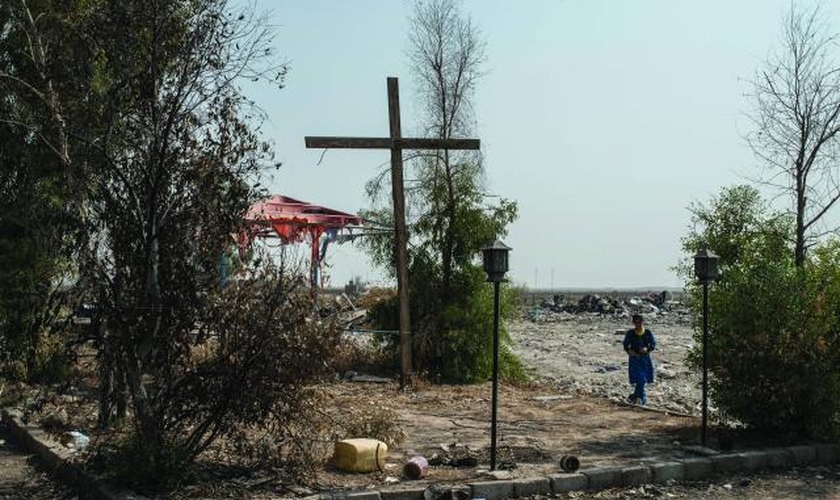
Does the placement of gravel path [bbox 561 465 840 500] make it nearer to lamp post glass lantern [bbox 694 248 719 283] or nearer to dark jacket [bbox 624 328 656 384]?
lamp post glass lantern [bbox 694 248 719 283]

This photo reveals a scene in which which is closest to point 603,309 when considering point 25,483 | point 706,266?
point 706,266

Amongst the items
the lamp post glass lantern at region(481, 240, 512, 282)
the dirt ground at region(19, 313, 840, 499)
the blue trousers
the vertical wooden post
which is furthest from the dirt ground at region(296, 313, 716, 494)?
the lamp post glass lantern at region(481, 240, 512, 282)

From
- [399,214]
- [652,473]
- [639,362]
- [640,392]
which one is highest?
[399,214]

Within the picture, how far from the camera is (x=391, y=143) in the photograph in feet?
55.2

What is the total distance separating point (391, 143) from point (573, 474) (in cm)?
888

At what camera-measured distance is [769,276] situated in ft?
37.8

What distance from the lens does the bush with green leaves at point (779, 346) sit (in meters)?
11.0

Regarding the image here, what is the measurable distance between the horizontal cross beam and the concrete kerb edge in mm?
6902

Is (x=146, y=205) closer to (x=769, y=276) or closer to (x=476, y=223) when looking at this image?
(x=769, y=276)

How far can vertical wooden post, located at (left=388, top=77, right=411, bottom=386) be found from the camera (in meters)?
16.8

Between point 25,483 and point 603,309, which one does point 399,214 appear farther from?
point 603,309

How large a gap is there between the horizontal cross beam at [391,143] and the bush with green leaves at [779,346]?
19.8 feet

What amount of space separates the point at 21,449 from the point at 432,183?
32.2ft

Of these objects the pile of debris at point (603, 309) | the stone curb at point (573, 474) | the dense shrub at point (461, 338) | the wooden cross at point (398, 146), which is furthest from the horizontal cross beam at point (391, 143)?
the pile of debris at point (603, 309)
